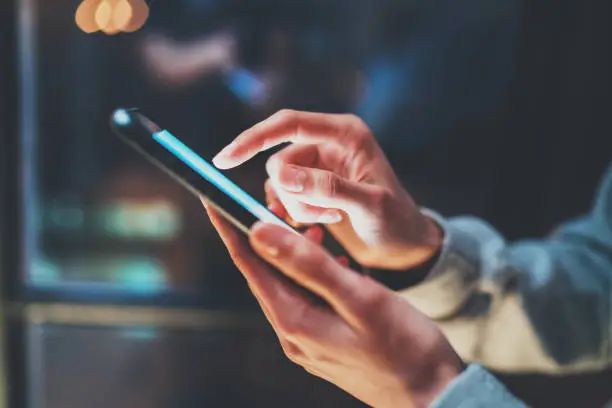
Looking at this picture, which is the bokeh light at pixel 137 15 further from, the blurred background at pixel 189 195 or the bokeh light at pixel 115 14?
the blurred background at pixel 189 195

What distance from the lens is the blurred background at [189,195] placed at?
1.01 meters

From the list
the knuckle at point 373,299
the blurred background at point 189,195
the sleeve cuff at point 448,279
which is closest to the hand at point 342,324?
the knuckle at point 373,299

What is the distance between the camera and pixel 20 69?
105 cm

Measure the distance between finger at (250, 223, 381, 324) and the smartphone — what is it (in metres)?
0.01

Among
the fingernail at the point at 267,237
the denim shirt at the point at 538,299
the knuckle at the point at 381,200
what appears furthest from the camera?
the denim shirt at the point at 538,299

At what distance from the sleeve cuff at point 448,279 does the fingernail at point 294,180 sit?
178 mm

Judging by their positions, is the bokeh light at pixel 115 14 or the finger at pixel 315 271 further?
the bokeh light at pixel 115 14

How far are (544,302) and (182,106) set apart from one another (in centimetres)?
54

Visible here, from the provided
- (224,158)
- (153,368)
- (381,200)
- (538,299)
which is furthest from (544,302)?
(153,368)

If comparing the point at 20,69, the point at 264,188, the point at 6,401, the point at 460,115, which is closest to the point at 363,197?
the point at 264,188

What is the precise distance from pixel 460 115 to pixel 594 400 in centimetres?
65

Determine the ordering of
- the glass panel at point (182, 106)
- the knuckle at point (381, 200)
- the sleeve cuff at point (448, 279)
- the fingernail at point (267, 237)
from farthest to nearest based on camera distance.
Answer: the glass panel at point (182, 106) → the sleeve cuff at point (448, 279) → the knuckle at point (381, 200) → the fingernail at point (267, 237)

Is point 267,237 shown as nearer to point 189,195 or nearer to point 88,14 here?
point 88,14

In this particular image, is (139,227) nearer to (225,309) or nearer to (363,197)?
(225,309)
